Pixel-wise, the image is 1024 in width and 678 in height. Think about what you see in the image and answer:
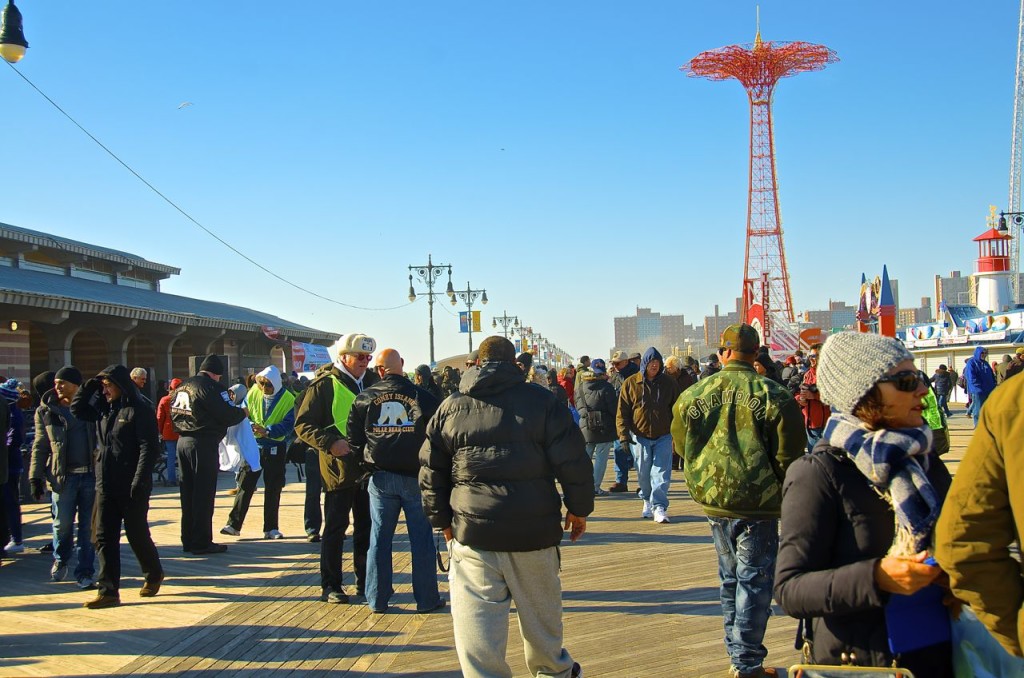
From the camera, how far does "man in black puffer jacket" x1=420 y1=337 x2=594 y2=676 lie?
14.4 feet

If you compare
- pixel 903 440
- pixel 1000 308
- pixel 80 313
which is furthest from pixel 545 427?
pixel 1000 308

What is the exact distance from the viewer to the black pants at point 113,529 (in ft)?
22.8

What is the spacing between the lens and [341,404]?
7.54 metres

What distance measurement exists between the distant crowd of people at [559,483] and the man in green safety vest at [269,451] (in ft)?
0.09

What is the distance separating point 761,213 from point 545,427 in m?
62.9

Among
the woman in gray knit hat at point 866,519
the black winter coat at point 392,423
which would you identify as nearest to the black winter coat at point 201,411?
the black winter coat at point 392,423

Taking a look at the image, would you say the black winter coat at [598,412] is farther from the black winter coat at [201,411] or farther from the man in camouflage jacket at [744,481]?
the man in camouflage jacket at [744,481]

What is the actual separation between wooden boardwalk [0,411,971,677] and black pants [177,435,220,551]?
27cm

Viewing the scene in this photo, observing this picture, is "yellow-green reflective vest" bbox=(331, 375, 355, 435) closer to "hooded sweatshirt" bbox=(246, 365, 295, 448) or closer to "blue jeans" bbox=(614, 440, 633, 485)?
"hooded sweatshirt" bbox=(246, 365, 295, 448)

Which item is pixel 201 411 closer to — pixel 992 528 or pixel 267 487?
pixel 267 487

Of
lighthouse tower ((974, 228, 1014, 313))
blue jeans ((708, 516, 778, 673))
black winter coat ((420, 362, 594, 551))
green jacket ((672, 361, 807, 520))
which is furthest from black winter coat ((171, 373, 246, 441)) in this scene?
lighthouse tower ((974, 228, 1014, 313))

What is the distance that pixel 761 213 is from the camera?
63.9 m

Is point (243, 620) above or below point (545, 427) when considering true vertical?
below

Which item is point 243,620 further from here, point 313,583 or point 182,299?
point 182,299
